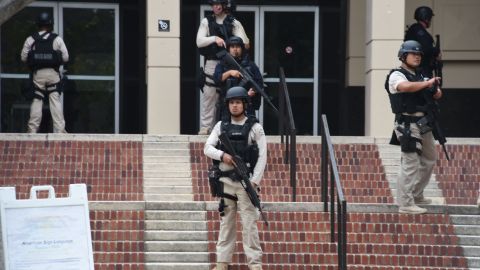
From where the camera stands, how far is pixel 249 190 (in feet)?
34.7

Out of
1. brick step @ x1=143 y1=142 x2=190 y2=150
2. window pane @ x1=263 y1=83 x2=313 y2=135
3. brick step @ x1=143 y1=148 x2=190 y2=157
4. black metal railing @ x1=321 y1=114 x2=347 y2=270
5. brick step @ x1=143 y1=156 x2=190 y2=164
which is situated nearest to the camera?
black metal railing @ x1=321 y1=114 x2=347 y2=270

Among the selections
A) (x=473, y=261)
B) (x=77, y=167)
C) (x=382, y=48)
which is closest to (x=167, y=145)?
(x=77, y=167)

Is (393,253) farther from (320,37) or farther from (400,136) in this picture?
(320,37)

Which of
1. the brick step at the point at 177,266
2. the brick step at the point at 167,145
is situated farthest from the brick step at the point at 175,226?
the brick step at the point at 167,145

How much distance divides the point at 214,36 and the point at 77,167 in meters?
2.39

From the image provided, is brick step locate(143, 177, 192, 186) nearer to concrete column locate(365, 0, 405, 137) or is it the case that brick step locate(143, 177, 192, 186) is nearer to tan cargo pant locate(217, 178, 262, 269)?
tan cargo pant locate(217, 178, 262, 269)

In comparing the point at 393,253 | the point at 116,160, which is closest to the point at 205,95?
the point at 116,160

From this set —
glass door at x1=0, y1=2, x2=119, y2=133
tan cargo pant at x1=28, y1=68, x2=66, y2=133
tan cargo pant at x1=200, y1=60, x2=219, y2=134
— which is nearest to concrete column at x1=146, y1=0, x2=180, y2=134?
tan cargo pant at x1=200, y1=60, x2=219, y2=134

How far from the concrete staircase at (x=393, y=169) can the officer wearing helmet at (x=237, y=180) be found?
2.79 metres

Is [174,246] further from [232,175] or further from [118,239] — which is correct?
[232,175]

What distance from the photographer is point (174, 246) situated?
450 inches

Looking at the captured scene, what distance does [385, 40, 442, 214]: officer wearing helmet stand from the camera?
11.9m

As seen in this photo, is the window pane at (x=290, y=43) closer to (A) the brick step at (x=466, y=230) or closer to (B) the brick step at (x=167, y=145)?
(B) the brick step at (x=167, y=145)

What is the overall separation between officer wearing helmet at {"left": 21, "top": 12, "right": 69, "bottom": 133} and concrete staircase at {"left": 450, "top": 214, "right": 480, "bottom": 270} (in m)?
5.64
